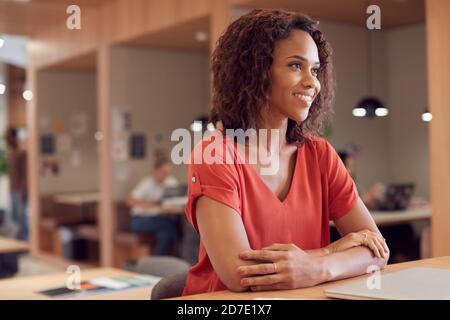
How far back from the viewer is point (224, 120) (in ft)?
5.94

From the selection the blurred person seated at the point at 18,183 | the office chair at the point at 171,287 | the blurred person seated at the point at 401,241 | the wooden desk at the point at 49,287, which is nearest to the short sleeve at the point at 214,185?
the office chair at the point at 171,287

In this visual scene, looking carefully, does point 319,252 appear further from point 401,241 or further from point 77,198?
point 77,198

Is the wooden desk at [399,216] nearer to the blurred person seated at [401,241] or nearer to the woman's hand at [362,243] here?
the blurred person seated at [401,241]

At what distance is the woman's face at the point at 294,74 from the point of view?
1715mm

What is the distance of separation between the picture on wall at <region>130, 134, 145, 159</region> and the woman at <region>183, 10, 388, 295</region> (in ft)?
19.8

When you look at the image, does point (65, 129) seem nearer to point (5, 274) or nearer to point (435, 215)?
point (5, 274)

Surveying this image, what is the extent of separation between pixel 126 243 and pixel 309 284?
5964 millimetres

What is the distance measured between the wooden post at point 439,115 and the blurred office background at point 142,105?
91 centimetres

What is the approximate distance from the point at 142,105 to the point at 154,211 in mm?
1509

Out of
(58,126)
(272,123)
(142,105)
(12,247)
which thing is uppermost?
(142,105)

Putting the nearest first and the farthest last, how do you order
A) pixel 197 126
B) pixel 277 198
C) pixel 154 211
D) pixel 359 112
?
pixel 277 198, pixel 359 112, pixel 154 211, pixel 197 126

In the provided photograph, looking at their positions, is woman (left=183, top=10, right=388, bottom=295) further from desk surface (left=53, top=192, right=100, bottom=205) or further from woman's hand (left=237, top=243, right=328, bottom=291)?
desk surface (left=53, top=192, right=100, bottom=205)

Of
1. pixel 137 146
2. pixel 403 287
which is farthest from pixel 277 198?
pixel 137 146

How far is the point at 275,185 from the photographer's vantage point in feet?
5.82
